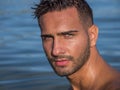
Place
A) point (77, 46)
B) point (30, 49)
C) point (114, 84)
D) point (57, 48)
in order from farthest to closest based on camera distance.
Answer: point (30, 49)
point (77, 46)
point (57, 48)
point (114, 84)

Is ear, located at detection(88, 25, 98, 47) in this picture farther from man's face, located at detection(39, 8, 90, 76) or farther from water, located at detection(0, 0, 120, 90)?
water, located at detection(0, 0, 120, 90)

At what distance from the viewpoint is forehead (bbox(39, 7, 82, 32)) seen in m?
4.58

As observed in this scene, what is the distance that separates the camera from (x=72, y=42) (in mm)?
4621

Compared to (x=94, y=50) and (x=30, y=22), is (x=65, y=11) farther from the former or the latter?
(x=30, y=22)

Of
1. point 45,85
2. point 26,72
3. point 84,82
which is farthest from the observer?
point 26,72

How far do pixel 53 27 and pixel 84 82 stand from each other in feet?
2.17

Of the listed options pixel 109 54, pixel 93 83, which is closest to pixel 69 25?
pixel 93 83

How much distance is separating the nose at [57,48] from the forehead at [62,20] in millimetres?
117

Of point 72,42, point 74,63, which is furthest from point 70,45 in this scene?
point 74,63

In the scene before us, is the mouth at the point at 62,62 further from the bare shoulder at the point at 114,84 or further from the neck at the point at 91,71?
the bare shoulder at the point at 114,84

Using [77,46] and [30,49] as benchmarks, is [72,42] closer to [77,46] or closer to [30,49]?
[77,46]

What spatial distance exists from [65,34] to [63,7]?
25 centimetres

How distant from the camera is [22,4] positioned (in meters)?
20.3

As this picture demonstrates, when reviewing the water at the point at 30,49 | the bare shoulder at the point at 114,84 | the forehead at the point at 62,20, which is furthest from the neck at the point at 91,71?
the water at the point at 30,49
